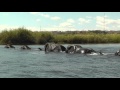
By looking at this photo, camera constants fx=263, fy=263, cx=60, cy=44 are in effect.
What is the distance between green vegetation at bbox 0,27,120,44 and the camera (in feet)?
28.7

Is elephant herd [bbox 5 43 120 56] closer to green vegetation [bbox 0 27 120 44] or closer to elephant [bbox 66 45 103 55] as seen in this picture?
elephant [bbox 66 45 103 55]

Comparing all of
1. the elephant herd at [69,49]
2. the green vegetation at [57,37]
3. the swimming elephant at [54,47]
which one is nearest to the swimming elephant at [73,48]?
the elephant herd at [69,49]

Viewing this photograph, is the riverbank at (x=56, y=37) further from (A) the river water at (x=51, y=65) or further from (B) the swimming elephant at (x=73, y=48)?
(B) the swimming elephant at (x=73, y=48)

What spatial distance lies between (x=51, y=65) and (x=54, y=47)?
6.45 ft

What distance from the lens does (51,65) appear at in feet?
26.8

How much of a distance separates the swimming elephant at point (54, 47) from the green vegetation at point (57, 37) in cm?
39

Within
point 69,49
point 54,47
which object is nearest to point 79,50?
point 69,49

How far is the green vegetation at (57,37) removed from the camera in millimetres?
8734

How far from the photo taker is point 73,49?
10.2m

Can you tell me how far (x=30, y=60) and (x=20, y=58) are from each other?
44 cm

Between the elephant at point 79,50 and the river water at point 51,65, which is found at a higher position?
the elephant at point 79,50
